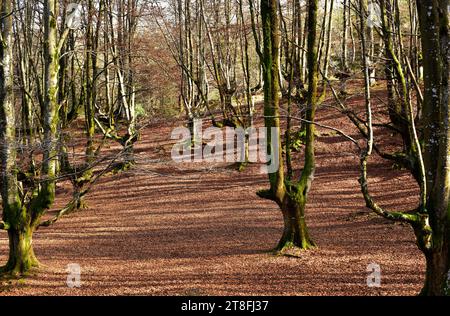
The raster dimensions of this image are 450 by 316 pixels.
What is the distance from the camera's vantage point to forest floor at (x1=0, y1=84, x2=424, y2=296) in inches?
265

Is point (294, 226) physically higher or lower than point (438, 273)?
lower

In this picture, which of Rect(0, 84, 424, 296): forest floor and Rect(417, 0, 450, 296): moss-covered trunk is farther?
Rect(0, 84, 424, 296): forest floor

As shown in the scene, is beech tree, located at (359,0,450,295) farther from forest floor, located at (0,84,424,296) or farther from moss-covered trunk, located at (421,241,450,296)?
forest floor, located at (0,84,424,296)

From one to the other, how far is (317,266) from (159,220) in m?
5.63

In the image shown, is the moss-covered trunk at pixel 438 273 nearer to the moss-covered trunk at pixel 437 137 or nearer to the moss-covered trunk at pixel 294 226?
the moss-covered trunk at pixel 437 137

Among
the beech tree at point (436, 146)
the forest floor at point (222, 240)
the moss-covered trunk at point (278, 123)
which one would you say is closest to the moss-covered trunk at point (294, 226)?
the moss-covered trunk at point (278, 123)

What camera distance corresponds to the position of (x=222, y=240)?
945 centimetres

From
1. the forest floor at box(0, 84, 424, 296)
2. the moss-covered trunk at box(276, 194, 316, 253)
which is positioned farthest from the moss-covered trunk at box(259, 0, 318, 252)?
the forest floor at box(0, 84, 424, 296)

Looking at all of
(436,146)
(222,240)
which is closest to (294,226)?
(222,240)

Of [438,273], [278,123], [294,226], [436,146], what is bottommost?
[294,226]

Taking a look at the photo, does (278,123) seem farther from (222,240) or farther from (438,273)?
(438,273)

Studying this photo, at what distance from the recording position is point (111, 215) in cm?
1288

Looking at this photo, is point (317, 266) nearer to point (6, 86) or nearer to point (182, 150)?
point (6, 86)

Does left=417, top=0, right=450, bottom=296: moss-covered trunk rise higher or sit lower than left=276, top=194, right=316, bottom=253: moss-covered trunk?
higher
